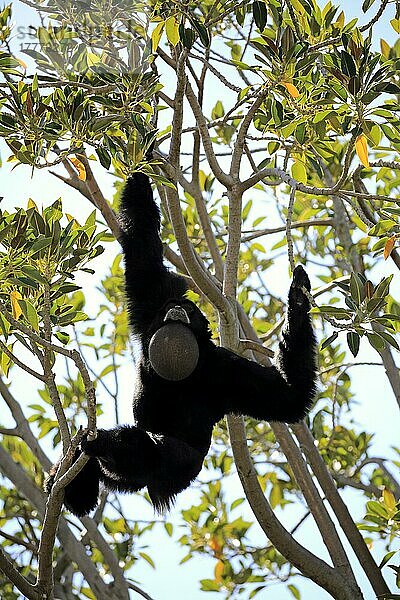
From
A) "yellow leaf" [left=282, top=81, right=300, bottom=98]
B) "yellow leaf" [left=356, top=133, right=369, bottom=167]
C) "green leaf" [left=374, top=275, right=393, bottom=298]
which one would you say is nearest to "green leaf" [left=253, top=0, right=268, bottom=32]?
"yellow leaf" [left=282, top=81, right=300, bottom=98]

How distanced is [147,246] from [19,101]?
1.58 meters

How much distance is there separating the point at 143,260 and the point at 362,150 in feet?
5.70

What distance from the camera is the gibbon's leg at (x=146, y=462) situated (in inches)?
174

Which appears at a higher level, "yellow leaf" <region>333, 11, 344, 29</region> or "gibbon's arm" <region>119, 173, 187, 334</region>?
"yellow leaf" <region>333, 11, 344, 29</region>

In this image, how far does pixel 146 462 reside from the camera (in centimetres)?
456

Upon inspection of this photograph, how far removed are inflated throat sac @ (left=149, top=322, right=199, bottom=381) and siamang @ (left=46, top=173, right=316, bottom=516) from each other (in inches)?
5.6

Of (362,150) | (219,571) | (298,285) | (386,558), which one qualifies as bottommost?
(386,558)

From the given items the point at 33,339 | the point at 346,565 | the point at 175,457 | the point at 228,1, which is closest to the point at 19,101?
the point at 33,339

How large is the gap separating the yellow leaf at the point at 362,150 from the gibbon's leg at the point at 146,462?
1.83 metres

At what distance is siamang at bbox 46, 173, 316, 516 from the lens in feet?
15.3

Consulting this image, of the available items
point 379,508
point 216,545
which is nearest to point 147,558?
point 216,545

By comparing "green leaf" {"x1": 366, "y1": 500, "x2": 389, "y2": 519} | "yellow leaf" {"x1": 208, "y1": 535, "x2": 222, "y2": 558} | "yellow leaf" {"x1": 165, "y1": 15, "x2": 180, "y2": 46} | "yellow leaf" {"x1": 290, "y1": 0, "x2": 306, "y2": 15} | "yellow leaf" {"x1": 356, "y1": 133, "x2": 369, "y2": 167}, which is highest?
"yellow leaf" {"x1": 290, "y1": 0, "x2": 306, "y2": 15}

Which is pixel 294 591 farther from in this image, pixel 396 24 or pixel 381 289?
pixel 396 24

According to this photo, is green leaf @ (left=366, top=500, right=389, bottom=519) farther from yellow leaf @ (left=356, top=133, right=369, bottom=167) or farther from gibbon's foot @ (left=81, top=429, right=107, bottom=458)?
yellow leaf @ (left=356, top=133, right=369, bottom=167)
